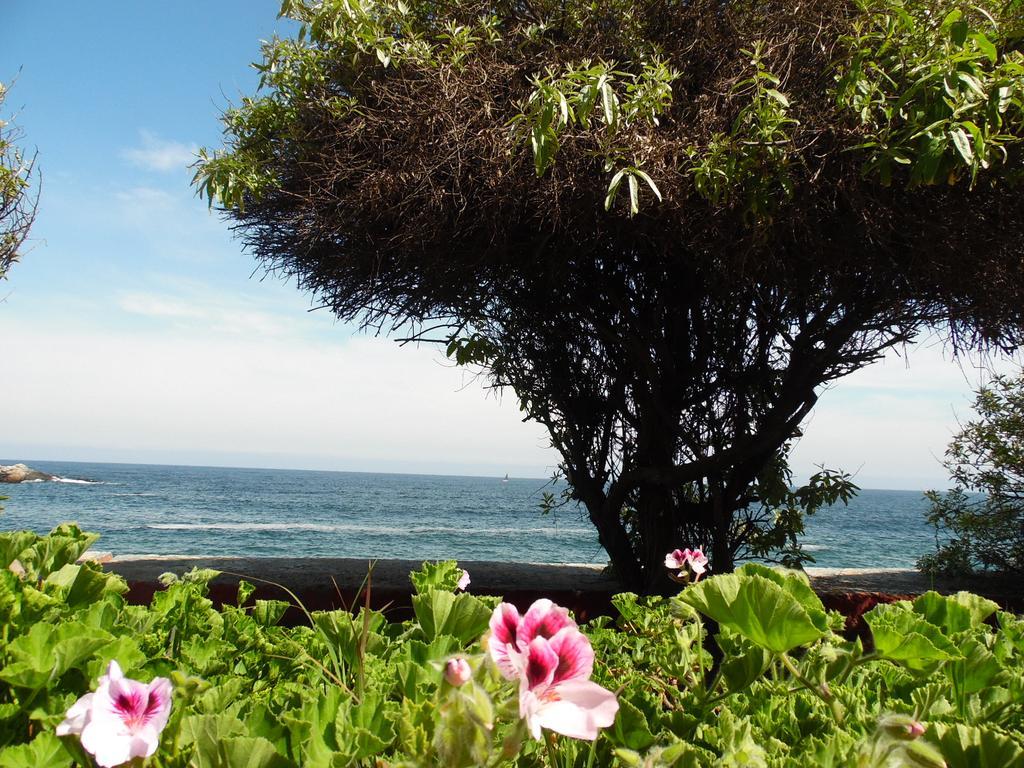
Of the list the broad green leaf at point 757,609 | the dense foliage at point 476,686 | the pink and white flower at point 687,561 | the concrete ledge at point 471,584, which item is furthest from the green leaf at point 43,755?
the concrete ledge at point 471,584

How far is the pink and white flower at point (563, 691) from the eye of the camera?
607 mm

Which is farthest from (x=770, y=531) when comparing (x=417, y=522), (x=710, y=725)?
(x=417, y=522)

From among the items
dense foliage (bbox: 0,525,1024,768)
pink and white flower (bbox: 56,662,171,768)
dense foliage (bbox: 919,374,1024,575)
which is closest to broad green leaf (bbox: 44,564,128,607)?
dense foliage (bbox: 0,525,1024,768)

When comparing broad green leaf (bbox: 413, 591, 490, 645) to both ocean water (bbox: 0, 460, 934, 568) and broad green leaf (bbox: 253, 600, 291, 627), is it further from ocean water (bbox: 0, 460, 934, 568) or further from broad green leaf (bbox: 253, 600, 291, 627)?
ocean water (bbox: 0, 460, 934, 568)

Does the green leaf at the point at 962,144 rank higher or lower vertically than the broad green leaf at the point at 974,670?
higher

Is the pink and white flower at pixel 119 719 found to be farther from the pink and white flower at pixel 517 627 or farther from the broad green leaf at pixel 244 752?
the pink and white flower at pixel 517 627

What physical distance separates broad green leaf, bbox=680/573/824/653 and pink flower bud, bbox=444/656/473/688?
0.43 m

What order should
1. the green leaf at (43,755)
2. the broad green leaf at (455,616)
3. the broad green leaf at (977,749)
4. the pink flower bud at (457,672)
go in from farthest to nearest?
the broad green leaf at (455,616) < the green leaf at (43,755) < the broad green leaf at (977,749) < the pink flower bud at (457,672)

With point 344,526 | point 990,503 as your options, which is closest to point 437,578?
point 990,503

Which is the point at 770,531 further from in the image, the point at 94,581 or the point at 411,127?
the point at 94,581

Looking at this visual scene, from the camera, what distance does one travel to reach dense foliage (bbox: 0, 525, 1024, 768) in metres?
0.72

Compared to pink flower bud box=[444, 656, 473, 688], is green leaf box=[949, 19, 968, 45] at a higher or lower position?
higher

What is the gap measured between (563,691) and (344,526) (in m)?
45.1

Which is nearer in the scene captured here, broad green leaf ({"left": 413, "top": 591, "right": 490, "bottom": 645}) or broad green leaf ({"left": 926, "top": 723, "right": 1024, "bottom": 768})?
broad green leaf ({"left": 926, "top": 723, "right": 1024, "bottom": 768})
